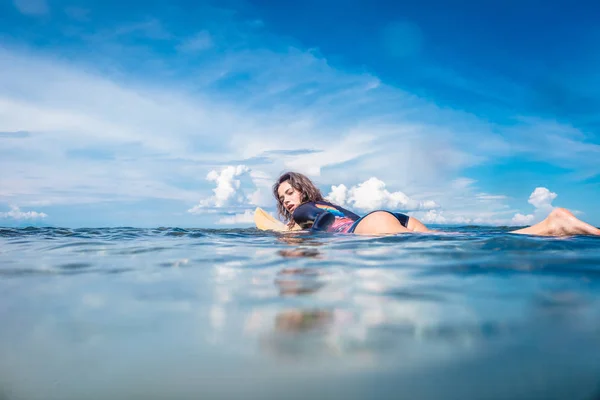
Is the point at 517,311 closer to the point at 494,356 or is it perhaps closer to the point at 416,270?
the point at 494,356

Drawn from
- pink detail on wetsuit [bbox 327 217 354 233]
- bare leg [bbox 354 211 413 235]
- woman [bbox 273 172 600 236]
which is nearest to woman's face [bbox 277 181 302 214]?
woman [bbox 273 172 600 236]

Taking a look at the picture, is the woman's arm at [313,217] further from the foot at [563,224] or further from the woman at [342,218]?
the foot at [563,224]

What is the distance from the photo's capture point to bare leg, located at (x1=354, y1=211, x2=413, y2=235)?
720 centimetres

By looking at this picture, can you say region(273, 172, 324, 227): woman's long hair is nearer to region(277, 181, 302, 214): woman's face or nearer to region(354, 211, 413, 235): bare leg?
region(277, 181, 302, 214): woman's face

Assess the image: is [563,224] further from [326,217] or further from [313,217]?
[313,217]

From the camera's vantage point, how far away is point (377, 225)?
7199mm

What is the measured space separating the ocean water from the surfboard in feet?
26.4

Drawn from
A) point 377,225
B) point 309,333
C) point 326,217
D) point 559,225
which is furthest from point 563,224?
point 309,333

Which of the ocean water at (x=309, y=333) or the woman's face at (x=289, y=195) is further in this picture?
the woman's face at (x=289, y=195)

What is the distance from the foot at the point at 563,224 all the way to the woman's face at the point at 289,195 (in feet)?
17.9

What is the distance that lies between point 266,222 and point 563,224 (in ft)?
26.2

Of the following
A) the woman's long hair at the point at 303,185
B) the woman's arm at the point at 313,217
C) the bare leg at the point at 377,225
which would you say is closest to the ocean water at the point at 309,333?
the bare leg at the point at 377,225

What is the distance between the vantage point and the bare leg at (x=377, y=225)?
7.20 meters

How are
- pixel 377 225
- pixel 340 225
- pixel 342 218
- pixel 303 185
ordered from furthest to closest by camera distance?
pixel 303 185, pixel 342 218, pixel 340 225, pixel 377 225
